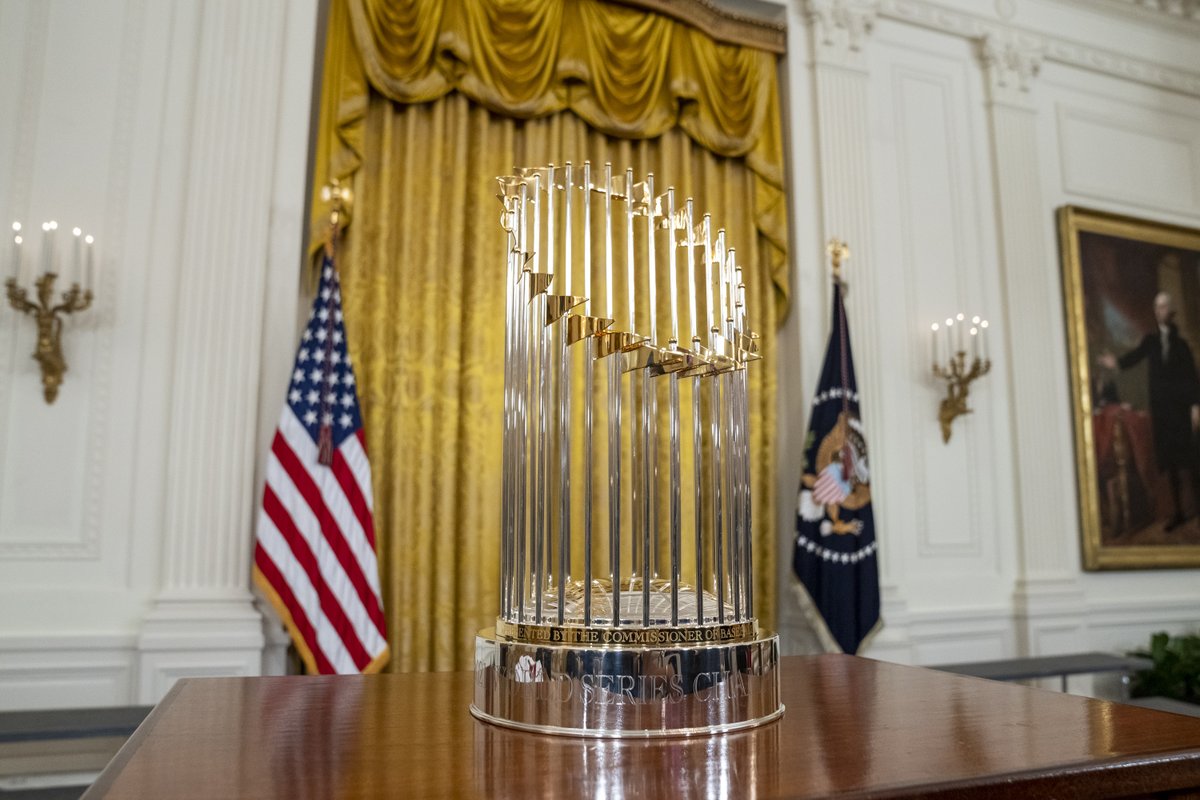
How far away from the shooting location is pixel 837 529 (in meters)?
5.06

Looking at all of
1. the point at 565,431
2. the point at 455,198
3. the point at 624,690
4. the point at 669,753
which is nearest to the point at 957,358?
the point at 455,198

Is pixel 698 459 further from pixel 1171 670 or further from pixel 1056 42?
pixel 1056 42

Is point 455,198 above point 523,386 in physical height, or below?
above

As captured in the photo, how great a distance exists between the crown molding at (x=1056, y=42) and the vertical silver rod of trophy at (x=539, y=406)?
530 cm

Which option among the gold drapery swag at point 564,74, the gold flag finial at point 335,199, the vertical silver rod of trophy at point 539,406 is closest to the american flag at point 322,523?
the gold flag finial at point 335,199

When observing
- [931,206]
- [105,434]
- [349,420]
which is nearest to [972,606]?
[931,206]

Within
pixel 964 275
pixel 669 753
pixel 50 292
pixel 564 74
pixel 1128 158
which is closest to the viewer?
pixel 669 753

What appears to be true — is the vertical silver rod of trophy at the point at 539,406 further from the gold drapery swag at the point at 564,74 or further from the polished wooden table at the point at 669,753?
the gold drapery swag at the point at 564,74

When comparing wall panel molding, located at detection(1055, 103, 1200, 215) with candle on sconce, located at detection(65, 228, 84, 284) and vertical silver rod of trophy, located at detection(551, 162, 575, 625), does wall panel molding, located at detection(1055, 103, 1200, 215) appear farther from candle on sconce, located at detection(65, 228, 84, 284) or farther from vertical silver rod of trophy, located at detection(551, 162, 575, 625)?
candle on sconce, located at detection(65, 228, 84, 284)

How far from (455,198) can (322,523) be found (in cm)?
191

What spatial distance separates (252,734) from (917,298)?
17.4 ft

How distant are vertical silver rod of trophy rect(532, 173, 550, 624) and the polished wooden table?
1.06 feet

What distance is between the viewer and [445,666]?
15.1 ft

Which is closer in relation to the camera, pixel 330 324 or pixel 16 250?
pixel 16 250
